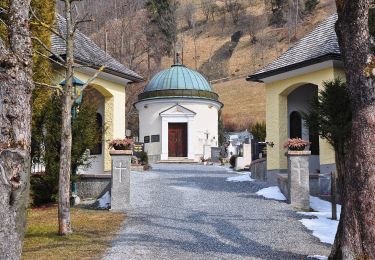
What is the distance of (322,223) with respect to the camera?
1027 centimetres

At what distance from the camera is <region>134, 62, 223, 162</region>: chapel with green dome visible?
32406mm

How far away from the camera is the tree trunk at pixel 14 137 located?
4.29m

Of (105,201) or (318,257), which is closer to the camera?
(318,257)

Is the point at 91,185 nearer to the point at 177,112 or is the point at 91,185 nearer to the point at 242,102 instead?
the point at 177,112

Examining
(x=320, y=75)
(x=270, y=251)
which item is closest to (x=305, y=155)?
(x=320, y=75)

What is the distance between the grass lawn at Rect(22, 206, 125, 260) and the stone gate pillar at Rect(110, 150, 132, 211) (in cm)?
51

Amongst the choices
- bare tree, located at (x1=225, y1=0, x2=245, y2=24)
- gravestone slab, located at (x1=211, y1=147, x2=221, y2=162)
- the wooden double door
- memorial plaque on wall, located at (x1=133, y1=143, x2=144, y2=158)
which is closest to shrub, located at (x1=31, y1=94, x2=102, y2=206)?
memorial plaque on wall, located at (x1=133, y1=143, x2=144, y2=158)

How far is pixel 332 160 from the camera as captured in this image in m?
15.0

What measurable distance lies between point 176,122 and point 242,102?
32.6 m

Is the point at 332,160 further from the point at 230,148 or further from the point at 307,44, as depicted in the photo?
the point at 230,148

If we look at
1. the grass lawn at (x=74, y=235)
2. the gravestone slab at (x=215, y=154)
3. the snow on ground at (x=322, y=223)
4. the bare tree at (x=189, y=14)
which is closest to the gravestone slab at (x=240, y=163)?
the gravestone slab at (x=215, y=154)

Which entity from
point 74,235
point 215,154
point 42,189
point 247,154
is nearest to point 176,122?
point 215,154

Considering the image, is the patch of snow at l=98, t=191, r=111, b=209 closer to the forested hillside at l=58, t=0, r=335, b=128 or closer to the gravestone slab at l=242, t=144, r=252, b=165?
the gravestone slab at l=242, t=144, r=252, b=165

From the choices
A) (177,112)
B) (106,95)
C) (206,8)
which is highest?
(206,8)
